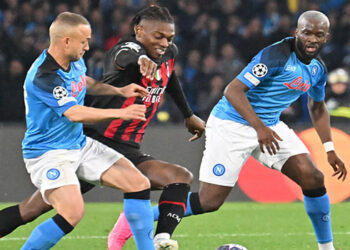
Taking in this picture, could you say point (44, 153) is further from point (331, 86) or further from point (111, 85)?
point (331, 86)

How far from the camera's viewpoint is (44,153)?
15.1 feet

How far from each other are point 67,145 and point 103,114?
1.57 ft

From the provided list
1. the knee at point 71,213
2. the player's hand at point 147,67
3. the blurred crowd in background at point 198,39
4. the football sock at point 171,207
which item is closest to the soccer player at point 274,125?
the football sock at point 171,207

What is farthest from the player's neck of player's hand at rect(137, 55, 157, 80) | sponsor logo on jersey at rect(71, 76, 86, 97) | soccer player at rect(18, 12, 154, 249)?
player's hand at rect(137, 55, 157, 80)

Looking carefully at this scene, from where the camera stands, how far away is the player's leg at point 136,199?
461 centimetres

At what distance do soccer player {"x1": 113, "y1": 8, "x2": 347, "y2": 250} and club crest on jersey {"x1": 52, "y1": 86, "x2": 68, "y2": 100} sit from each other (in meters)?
1.42

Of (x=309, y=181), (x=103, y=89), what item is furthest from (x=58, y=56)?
(x=309, y=181)

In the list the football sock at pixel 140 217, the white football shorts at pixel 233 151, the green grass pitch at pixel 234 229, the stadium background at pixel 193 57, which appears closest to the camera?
the football sock at pixel 140 217

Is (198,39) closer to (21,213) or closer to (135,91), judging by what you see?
(135,91)

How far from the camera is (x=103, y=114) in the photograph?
4.31 m

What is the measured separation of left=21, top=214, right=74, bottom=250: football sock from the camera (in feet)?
14.3

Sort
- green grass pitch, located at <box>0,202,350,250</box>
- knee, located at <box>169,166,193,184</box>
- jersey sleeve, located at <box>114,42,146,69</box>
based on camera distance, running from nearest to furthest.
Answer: jersey sleeve, located at <box>114,42,146,69</box> < knee, located at <box>169,166,193,184</box> < green grass pitch, located at <box>0,202,350,250</box>

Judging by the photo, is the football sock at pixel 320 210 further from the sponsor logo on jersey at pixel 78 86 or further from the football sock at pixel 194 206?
the sponsor logo on jersey at pixel 78 86

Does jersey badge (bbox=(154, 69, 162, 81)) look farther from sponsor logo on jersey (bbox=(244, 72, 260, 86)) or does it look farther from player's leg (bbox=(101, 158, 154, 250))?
player's leg (bbox=(101, 158, 154, 250))
